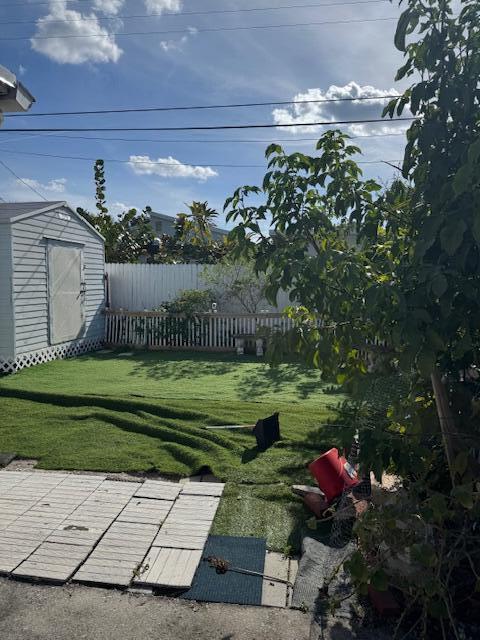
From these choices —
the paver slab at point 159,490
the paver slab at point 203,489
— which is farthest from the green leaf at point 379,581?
the paver slab at point 159,490

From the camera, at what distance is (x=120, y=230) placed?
22219mm

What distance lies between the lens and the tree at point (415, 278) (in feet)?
7.01

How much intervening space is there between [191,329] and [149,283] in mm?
2430

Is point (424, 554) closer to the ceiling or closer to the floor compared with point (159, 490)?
closer to the ceiling

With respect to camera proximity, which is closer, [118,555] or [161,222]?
[118,555]

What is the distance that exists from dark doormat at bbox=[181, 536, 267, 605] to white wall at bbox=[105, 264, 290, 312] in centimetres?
1036

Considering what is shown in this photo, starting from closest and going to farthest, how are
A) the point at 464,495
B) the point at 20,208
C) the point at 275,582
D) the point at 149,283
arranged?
1. the point at 464,495
2. the point at 275,582
3. the point at 20,208
4. the point at 149,283

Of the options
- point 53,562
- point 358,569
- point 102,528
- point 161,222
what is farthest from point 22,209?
point 161,222

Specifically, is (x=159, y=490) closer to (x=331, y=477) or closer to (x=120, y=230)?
(x=331, y=477)

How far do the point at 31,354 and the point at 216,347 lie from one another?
13.5 ft

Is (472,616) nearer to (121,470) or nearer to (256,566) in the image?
(256,566)

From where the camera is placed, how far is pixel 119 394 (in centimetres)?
757

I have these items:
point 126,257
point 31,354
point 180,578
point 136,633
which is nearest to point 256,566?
point 180,578

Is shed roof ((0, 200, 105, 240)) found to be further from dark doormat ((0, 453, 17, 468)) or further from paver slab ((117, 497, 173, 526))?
paver slab ((117, 497, 173, 526))
